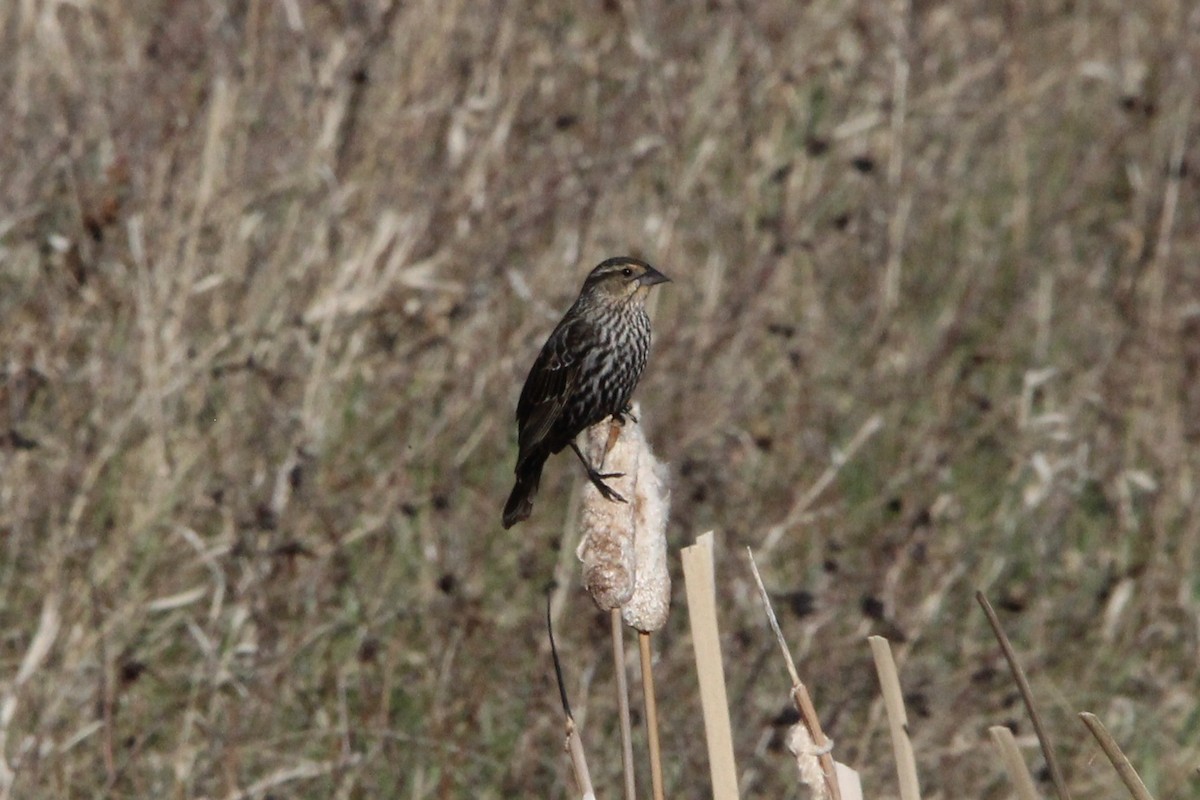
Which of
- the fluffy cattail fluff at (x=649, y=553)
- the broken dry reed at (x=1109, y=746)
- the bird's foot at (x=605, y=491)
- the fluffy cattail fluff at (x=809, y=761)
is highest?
the bird's foot at (x=605, y=491)

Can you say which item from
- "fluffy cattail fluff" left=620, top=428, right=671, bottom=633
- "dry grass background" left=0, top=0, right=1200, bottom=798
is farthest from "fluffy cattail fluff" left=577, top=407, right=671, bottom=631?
"dry grass background" left=0, top=0, right=1200, bottom=798

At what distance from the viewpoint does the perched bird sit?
317 cm

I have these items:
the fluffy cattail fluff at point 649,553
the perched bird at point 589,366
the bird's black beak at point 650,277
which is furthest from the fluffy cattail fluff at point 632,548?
the bird's black beak at point 650,277

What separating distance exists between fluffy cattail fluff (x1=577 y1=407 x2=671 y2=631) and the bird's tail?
2.45 ft

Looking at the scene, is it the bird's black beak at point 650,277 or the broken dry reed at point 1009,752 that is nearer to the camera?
the broken dry reed at point 1009,752

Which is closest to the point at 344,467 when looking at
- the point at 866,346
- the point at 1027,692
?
the point at 866,346

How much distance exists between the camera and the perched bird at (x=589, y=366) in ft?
10.4

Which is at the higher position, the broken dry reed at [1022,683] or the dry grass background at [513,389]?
the dry grass background at [513,389]

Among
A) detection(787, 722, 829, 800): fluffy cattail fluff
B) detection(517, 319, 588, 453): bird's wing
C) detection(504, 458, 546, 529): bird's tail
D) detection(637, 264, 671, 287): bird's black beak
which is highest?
detection(637, 264, 671, 287): bird's black beak

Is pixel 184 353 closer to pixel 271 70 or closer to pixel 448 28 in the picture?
pixel 271 70

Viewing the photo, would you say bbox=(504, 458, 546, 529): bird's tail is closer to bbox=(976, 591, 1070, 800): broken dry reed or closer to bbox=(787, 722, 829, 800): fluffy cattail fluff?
bbox=(787, 722, 829, 800): fluffy cattail fluff

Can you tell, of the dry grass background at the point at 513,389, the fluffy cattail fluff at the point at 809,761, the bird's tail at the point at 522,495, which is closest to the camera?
the fluffy cattail fluff at the point at 809,761

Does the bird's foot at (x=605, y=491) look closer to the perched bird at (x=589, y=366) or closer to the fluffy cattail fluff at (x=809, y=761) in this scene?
the fluffy cattail fluff at (x=809, y=761)

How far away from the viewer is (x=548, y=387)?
3197mm
